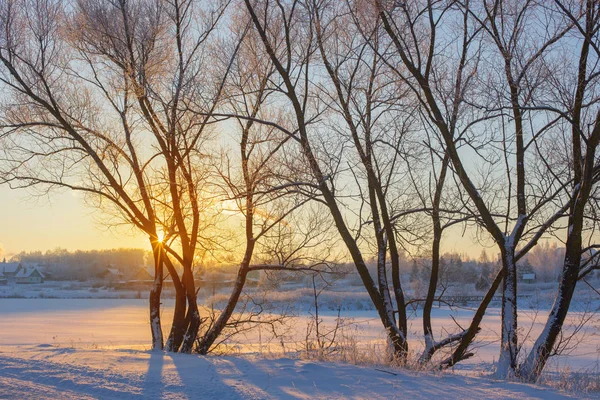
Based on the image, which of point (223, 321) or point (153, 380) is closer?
point (153, 380)

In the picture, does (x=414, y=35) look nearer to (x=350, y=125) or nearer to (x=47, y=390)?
(x=350, y=125)

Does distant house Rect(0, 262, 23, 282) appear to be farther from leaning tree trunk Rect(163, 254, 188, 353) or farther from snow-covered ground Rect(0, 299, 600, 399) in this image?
snow-covered ground Rect(0, 299, 600, 399)

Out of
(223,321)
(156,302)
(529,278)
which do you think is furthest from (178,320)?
(529,278)

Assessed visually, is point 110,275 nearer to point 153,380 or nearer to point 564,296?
point 564,296

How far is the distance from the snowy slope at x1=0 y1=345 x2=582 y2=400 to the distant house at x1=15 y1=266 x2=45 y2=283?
10172 cm

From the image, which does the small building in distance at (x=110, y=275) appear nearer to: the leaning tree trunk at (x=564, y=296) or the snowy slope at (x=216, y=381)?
the leaning tree trunk at (x=564, y=296)

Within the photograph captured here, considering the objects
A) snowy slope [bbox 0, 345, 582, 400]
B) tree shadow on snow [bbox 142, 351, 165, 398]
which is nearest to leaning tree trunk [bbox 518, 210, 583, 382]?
snowy slope [bbox 0, 345, 582, 400]

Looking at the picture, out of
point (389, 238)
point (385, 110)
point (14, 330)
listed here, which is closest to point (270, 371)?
point (389, 238)

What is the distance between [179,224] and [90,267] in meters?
105

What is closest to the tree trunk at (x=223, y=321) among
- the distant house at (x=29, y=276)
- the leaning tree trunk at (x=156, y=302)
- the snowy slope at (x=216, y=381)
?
the leaning tree trunk at (x=156, y=302)

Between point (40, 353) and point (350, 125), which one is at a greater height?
point (350, 125)

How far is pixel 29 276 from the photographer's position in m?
97.1

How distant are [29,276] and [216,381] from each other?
4092 inches

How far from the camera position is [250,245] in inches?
428
